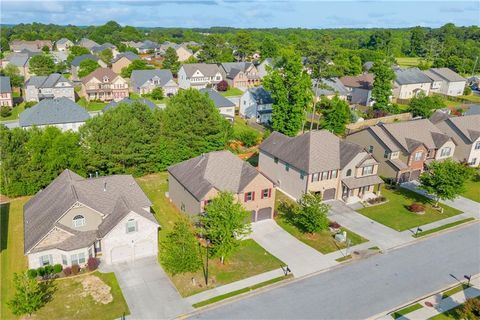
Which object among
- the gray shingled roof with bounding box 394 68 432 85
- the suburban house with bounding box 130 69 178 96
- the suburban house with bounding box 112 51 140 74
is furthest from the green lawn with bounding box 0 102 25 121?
the gray shingled roof with bounding box 394 68 432 85

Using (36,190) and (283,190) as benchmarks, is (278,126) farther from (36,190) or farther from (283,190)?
(36,190)

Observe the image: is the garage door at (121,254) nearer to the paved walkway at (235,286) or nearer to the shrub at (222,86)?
the paved walkway at (235,286)

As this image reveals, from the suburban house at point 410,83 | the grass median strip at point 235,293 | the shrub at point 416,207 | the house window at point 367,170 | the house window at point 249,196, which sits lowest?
the grass median strip at point 235,293

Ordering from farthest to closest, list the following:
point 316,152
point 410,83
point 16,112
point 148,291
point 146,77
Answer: point 146,77
point 410,83
point 16,112
point 316,152
point 148,291

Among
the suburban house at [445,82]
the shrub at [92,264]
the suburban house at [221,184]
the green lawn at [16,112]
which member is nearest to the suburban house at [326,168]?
the suburban house at [221,184]

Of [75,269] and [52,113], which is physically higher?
[52,113]

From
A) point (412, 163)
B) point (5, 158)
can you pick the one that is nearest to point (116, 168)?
point (5, 158)

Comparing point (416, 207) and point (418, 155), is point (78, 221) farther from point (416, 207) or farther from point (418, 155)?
point (418, 155)

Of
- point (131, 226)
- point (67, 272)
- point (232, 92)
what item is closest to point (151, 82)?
point (232, 92)
